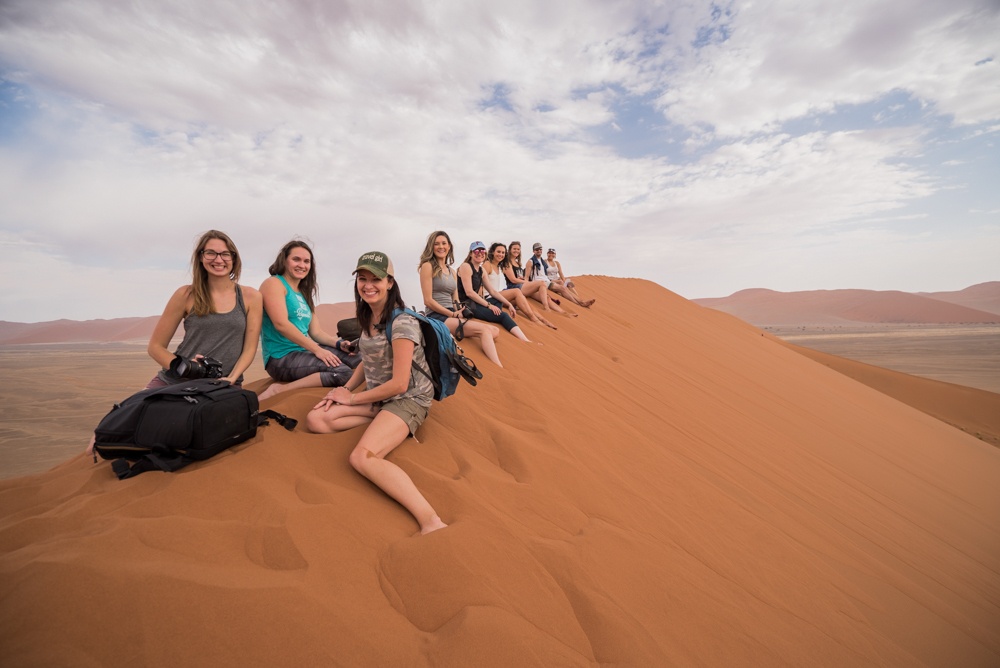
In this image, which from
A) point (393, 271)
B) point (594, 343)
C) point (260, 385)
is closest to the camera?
point (393, 271)

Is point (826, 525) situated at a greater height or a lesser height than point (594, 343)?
lesser

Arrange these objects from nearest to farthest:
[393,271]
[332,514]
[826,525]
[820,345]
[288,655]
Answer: [288,655]
[332,514]
[393,271]
[826,525]
[820,345]

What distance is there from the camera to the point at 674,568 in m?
1.96

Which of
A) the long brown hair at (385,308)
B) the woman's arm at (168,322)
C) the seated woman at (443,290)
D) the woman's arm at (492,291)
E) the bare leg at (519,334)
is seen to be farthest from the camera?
the woman's arm at (492,291)

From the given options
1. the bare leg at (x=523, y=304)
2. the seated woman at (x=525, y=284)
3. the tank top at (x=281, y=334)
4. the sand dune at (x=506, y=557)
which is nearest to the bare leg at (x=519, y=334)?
the bare leg at (x=523, y=304)

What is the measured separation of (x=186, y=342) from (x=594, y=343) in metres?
5.08

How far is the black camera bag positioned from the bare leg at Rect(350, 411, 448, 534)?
0.72 metres

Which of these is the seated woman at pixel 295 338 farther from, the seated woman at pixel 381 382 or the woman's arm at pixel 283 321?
the seated woman at pixel 381 382

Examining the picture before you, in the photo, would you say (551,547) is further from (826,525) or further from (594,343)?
(594,343)

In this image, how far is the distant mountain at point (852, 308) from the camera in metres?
61.0

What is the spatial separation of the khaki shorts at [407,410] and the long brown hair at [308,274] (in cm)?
184

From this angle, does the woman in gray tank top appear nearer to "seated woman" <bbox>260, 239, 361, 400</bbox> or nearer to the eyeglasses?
the eyeglasses

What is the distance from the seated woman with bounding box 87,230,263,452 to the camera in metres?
2.83

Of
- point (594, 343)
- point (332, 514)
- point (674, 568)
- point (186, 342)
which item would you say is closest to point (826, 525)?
point (674, 568)
